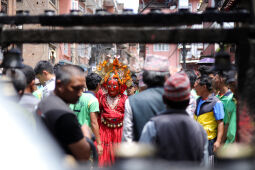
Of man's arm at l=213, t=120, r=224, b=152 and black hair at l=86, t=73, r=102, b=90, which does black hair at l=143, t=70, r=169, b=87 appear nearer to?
man's arm at l=213, t=120, r=224, b=152

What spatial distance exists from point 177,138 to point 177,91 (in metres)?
0.38

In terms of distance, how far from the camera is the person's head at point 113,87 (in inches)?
238

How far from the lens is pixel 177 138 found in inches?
94.7

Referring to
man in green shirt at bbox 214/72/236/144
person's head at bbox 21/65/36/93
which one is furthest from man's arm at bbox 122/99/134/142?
man in green shirt at bbox 214/72/236/144

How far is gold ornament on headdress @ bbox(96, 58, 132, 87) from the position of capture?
6.39 m

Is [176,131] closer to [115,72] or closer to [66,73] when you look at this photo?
[66,73]

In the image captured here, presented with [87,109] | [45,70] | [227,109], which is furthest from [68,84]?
[227,109]

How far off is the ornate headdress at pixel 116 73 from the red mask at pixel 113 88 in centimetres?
15

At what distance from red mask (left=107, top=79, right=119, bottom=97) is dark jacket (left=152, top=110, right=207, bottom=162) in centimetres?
360

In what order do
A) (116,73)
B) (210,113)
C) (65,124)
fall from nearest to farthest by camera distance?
(65,124) → (210,113) → (116,73)

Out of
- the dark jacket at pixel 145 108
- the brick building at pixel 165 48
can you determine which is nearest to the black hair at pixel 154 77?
the dark jacket at pixel 145 108

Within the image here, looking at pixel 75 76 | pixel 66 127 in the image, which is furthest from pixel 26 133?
pixel 75 76

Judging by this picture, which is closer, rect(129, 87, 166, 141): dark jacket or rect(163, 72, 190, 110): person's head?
rect(163, 72, 190, 110): person's head

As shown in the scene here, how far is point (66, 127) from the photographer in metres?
2.37
